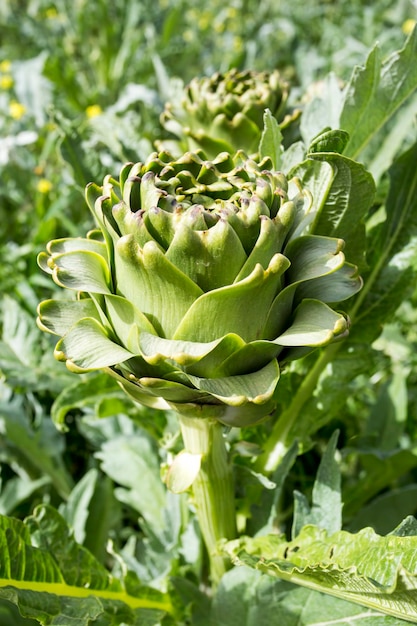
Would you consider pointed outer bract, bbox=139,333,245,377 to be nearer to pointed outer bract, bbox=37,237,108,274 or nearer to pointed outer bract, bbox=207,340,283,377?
pointed outer bract, bbox=207,340,283,377

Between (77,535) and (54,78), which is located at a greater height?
(54,78)

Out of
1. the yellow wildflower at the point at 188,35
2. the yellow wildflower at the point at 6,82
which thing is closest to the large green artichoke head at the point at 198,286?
the yellow wildflower at the point at 6,82

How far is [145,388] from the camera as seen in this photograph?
529 millimetres

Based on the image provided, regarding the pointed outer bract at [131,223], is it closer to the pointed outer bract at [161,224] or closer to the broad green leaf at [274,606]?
the pointed outer bract at [161,224]

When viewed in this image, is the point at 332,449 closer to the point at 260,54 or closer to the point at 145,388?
the point at 145,388

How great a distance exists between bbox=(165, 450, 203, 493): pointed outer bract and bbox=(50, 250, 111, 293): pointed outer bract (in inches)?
7.0

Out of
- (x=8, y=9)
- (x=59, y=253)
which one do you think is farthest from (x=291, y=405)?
(x=8, y=9)

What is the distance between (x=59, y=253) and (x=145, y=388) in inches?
5.2

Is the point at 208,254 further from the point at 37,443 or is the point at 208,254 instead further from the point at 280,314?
the point at 37,443

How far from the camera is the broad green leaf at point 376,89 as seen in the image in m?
0.64

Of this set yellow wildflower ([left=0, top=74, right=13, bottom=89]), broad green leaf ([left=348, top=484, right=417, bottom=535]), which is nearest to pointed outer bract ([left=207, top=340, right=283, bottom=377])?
broad green leaf ([left=348, top=484, right=417, bottom=535])

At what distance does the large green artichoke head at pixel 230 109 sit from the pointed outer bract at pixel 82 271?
28cm

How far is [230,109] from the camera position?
80 centimetres

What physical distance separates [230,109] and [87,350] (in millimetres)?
411
